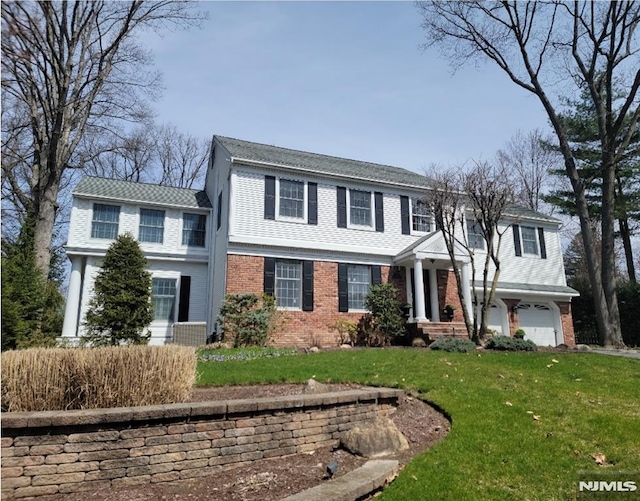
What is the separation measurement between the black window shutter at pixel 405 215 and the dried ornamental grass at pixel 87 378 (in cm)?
1253

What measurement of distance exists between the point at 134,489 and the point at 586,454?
14.6 feet

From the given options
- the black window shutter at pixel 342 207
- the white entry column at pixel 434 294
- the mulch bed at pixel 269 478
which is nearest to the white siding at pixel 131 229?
the black window shutter at pixel 342 207

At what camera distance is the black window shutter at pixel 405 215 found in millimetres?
16312

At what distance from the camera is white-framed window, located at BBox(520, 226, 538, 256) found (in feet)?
62.7

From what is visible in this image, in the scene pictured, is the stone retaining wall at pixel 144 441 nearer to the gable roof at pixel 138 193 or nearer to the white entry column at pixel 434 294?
the white entry column at pixel 434 294

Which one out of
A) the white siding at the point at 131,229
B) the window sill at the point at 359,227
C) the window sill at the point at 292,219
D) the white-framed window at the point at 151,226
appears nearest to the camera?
the window sill at the point at 292,219

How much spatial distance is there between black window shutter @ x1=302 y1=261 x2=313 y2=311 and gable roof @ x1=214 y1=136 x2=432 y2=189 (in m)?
3.40

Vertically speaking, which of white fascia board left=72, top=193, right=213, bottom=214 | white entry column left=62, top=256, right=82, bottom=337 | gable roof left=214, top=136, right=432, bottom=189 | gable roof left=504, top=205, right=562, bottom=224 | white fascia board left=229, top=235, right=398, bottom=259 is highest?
gable roof left=214, top=136, right=432, bottom=189

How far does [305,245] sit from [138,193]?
23.7 ft

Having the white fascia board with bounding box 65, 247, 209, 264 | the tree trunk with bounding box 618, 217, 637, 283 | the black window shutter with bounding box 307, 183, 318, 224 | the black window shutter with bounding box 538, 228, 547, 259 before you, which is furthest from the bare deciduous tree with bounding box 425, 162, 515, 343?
the tree trunk with bounding box 618, 217, 637, 283

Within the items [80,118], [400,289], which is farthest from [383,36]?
[80,118]

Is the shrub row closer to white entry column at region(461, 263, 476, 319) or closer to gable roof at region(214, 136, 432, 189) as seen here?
white entry column at region(461, 263, 476, 319)

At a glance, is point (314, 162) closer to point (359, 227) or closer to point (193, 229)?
point (359, 227)

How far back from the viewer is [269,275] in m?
13.8
